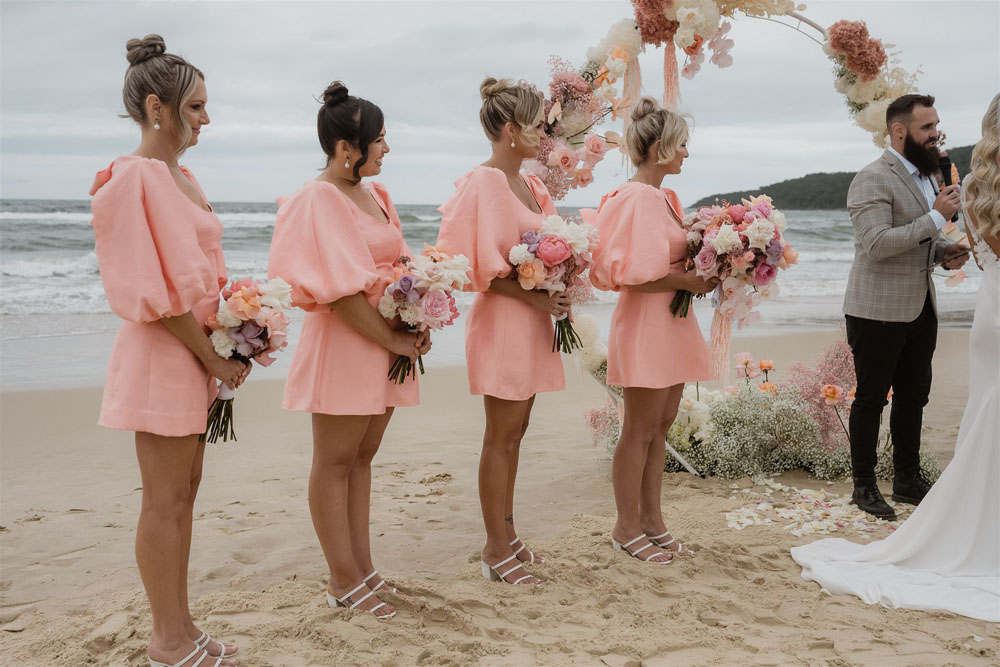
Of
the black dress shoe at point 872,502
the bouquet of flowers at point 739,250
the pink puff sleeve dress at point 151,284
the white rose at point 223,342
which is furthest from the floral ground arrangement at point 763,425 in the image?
the pink puff sleeve dress at point 151,284

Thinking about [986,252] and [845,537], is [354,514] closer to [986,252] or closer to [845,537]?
[845,537]

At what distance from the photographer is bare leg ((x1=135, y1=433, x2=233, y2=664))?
3043mm

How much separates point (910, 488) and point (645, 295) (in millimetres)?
2514

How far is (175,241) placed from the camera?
2.94 metres

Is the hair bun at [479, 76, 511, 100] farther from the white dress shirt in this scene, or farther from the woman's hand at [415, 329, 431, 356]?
the white dress shirt

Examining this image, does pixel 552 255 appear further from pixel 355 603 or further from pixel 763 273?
pixel 355 603

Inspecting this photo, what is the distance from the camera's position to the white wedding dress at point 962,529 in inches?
164

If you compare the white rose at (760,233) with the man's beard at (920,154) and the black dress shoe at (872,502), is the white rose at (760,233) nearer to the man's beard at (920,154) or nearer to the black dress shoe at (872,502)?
the man's beard at (920,154)

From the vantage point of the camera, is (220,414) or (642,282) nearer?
(220,414)

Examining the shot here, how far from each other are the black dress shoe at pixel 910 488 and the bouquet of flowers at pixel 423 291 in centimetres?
367

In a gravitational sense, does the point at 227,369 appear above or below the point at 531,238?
below

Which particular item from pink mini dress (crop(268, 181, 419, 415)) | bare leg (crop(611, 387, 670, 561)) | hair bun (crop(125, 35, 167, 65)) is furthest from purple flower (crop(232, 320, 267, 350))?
bare leg (crop(611, 387, 670, 561))

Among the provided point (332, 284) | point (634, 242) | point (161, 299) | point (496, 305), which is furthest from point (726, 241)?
point (161, 299)

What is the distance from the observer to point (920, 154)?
5320mm
